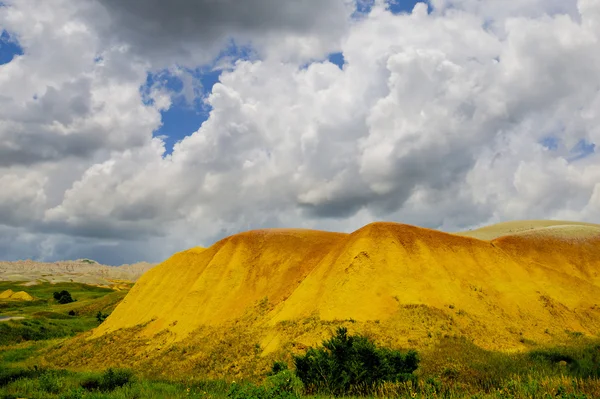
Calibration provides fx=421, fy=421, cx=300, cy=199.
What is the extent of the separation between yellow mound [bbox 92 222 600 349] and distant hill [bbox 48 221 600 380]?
4.1 inches

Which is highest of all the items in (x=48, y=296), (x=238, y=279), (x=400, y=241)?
(x=400, y=241)

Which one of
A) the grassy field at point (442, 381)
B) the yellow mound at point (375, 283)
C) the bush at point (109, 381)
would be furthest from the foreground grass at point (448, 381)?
the yellow mound at point (375, 283)

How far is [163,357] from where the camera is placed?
28359 mm

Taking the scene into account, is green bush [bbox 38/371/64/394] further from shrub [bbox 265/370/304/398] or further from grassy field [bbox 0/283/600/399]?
shrub [bbox 265/370/304/398]

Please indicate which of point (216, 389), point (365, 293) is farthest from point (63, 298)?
point (216, 389)

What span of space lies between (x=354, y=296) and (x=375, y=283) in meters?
1.85

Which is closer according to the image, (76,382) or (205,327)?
(76,382)

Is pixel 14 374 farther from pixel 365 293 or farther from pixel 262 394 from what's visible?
pixel 365 293

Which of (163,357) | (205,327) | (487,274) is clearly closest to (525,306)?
(487,274)

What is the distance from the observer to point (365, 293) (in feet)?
89.2

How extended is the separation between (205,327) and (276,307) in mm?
5575

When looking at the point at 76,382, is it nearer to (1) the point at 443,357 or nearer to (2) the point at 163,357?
(2) the point at 163,357

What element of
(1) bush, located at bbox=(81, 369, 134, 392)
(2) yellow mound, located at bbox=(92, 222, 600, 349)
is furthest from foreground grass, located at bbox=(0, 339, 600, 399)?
Answer: (2) yellow mound, located at bbox=(92, 222, 600, 349)

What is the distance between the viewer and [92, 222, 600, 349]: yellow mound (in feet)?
88.6
